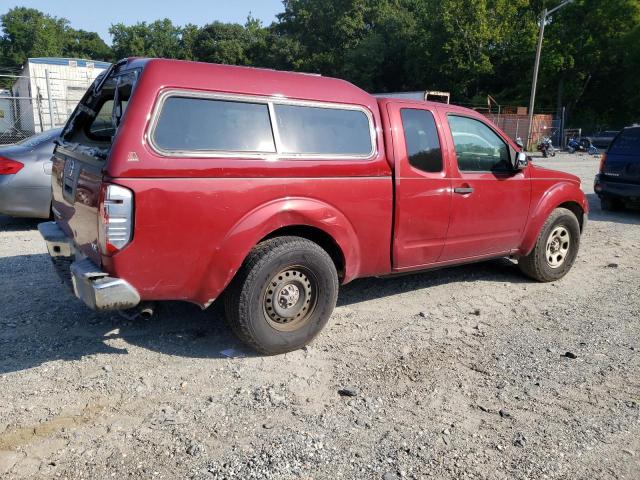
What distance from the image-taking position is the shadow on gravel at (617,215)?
10.1 metres

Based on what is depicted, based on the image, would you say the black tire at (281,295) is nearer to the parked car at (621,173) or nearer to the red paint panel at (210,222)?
the red paint panel at (210,222)

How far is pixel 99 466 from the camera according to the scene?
9.07 ft

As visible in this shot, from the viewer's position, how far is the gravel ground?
2881 millimetres

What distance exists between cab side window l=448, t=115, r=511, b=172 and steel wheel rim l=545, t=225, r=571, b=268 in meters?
1.17

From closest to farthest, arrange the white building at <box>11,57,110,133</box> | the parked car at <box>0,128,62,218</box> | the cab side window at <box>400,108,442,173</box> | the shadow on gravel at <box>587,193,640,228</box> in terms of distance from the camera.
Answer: the cab side window at <box>400,108,442,173</box>, the parked car at <box>0,128,62,218</box>, the shadow on gravel at <box>587,193,640,228</box>, the white building at <box>11,57,110,133</box>

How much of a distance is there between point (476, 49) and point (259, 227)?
43104mm

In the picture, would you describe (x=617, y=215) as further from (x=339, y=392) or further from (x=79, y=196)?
(x=79, y=196)

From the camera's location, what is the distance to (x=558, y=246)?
6.15 metres

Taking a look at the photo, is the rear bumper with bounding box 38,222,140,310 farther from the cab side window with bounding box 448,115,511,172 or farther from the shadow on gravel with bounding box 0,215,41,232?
the shadow on gravel with bounding box 0,215,41,232

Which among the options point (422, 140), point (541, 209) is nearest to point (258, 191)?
point (422, 140)

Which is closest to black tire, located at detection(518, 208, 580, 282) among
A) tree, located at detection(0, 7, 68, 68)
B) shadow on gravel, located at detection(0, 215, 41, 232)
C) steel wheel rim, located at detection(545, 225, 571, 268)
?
steel wheel rim, located at detection(545, 225, 571, 268)

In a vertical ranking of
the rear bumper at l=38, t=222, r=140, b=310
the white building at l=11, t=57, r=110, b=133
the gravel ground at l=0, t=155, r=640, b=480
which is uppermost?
the white building at l=11, t=57, r=110, b=133

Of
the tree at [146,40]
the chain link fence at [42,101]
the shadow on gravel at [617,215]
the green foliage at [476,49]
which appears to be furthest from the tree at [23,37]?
the shadow on gravel at [617,215]

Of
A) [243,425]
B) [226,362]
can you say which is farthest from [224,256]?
[243,425]
